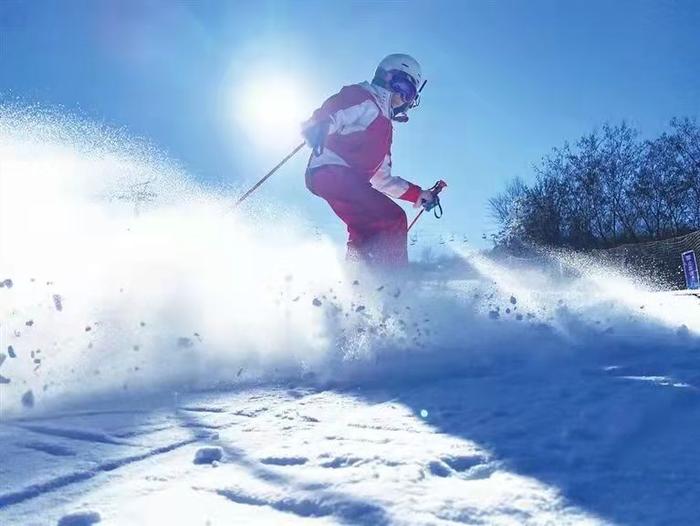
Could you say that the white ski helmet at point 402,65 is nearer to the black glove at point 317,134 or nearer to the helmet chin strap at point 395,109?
the helmet chin strap at point 395,109

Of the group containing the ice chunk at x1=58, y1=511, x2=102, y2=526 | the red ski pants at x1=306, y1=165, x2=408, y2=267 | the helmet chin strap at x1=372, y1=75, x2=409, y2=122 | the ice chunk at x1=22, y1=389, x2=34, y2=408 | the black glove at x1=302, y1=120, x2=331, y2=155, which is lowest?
the ice chunk at x1=58, y1=511, x2=102, y2=526

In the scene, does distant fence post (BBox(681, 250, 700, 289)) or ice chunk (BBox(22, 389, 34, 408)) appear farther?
distant fence post (BBox(681, 250, 700, 289))

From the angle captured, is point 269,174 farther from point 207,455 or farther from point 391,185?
point 207,455

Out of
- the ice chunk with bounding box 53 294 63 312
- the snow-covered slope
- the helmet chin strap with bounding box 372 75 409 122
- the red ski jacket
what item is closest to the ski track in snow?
the snow-covered slope

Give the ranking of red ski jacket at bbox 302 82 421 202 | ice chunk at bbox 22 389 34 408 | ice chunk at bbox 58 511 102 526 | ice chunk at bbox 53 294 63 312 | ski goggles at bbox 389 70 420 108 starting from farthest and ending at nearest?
ski goggles at bbox 389 70 420 108
red ski jacket at bbox 302 82 421 202
ice chunk at bbox 53 294 63 312
ice chunk at bbox 22 389 34 408
ice chunk at bbox 58 511 102 526

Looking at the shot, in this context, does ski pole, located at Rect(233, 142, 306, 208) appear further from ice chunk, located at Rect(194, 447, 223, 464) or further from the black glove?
ice chunk, located at Rect(194, 447, 223, 464)

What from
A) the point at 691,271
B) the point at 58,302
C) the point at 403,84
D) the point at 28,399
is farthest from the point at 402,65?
the point at 691,271

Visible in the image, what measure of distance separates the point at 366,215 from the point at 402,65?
157 centimetres

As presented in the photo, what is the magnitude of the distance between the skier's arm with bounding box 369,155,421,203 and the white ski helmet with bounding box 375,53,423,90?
0.81 meters

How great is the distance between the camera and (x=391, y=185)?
554 cm

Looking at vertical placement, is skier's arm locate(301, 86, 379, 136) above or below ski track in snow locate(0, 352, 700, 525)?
above

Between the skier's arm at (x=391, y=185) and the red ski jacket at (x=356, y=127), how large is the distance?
0.67 ft

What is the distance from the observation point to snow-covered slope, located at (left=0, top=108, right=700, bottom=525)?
1339 mm

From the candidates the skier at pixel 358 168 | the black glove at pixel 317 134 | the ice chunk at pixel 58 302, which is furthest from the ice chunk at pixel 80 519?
the black glove at pixel 317 134
